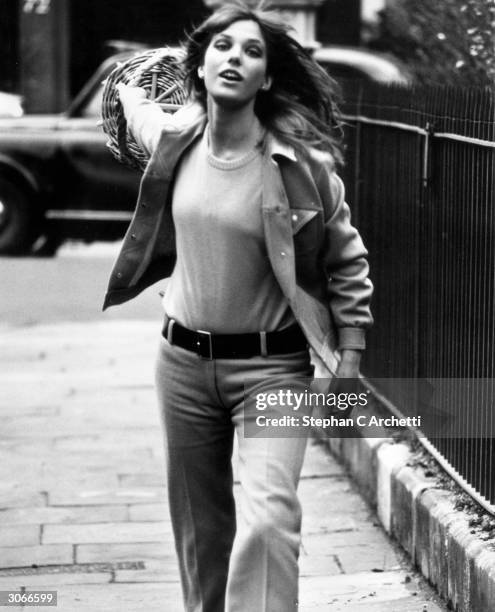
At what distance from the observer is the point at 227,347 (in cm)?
399

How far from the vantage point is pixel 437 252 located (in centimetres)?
556

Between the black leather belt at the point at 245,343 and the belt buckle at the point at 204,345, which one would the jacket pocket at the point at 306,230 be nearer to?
the black leather belt at the point at 245,343

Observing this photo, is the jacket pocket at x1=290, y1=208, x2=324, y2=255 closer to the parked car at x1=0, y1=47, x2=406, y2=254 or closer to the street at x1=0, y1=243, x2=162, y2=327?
the street at x1=0, y1=243, x2=162, y2=327

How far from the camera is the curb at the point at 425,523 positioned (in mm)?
4531

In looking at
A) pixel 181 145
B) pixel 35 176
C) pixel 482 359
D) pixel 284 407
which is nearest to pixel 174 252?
pixel 181 145

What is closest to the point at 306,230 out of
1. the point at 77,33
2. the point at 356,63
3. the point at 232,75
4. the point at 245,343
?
the point at 245,343

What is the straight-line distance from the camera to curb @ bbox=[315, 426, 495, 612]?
4531 millimetres

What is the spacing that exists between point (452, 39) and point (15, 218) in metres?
7.52

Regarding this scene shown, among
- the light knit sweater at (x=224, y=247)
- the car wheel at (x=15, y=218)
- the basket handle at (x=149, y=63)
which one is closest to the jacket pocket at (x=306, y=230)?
the light knit sweater at (x=224, y=247)

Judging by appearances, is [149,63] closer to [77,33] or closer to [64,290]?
[64,290]

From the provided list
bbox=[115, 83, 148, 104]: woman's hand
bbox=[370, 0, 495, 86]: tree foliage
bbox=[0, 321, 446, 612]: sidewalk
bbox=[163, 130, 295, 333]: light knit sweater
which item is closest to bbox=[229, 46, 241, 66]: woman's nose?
bbox=[163, 130, 295, 333]: light knit sweater

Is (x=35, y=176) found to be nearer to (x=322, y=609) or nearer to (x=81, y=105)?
(x=81, y=105)

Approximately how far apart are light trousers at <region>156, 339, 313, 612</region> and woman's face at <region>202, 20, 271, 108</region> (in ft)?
2.35

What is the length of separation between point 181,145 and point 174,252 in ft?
1.16
